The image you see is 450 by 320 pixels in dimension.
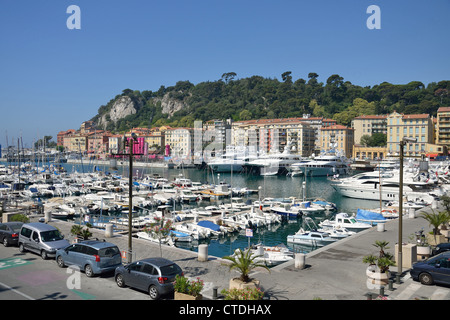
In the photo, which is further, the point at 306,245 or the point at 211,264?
the point at 306,245

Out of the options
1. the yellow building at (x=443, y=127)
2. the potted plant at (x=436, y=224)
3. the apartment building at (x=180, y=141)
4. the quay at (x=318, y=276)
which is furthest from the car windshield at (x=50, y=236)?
the apartment building at (x=180, y=141)

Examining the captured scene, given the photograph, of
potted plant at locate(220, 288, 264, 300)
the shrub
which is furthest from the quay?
potted plant at locate(220, 288, 264, 300)

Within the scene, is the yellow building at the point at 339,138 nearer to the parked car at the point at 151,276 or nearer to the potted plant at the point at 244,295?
the parked car at the point at 151,276

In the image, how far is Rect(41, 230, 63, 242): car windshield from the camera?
16.7 meters

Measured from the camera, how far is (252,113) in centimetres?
19562

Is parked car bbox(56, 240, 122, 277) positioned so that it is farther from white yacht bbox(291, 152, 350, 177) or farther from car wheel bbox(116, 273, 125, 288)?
white yacht bbox(291, 152, 350, 177)

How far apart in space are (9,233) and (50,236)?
3285 mm

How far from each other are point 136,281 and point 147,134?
560ft

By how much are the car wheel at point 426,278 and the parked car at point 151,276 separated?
28.1 ft

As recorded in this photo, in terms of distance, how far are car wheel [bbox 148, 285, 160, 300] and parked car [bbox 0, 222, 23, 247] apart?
1065cm

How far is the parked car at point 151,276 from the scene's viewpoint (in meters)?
11.5

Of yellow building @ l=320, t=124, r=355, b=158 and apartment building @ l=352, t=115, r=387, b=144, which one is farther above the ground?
apartment building @ l=352, t=115, r=387, b=144
